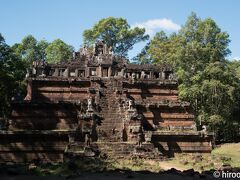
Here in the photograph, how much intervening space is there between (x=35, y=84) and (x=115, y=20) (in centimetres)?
3076

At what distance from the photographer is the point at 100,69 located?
32.2 meters

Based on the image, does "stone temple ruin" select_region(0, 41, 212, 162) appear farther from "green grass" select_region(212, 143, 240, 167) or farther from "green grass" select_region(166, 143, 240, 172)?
"green grass" select_region(212, 143, 240, 167)

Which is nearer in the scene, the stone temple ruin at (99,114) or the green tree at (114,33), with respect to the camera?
the stone temple ruin at (99,114)

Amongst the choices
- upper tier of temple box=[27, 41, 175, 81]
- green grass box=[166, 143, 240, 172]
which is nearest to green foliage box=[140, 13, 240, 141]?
upper tier of temple box=[27, 41, 175, 81]

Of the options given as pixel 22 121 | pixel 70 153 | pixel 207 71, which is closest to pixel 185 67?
pixel 207 71

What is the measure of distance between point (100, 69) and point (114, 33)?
2729 cm

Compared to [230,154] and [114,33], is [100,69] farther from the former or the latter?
[114,33]

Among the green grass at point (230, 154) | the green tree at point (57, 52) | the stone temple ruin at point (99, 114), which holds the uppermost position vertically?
the green tree at point (57, 52)

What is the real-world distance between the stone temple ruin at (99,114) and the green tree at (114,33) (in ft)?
69.2

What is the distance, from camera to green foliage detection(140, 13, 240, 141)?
37.9 meters

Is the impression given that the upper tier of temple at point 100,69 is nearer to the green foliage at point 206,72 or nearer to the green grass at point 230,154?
the green foliage at point 206,72

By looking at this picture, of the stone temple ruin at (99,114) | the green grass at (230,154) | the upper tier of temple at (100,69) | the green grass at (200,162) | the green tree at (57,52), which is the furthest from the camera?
the green tree at (57,52)

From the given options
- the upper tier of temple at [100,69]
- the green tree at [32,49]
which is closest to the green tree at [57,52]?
the green tree at [32,49]

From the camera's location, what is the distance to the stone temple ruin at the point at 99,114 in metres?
22.2
